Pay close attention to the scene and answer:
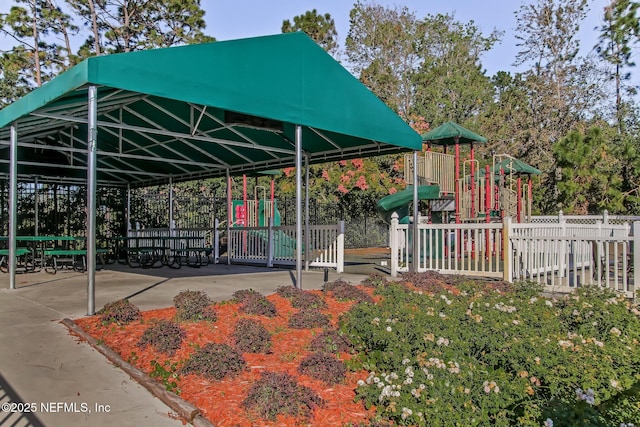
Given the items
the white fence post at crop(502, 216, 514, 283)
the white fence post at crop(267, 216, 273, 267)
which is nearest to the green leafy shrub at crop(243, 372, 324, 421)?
the white fence post at crop(502, 216, 514, 283)

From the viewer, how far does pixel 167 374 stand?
4293mm

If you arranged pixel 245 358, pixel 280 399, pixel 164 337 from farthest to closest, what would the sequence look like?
1. pixel 164 337
2. pixel 245 358
3. pixel 280 399

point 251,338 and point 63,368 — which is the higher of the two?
point 251,338

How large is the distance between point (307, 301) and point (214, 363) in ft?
8.40

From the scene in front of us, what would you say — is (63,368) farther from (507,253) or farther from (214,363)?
(507,253)

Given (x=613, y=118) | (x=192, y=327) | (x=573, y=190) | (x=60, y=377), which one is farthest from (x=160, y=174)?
(x=613, y=118)

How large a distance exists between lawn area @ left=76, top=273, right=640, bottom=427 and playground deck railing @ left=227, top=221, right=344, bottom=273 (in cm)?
544

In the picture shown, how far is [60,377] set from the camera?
4.21m

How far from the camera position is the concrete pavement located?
3518 mm

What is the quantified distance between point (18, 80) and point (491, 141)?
2691cm

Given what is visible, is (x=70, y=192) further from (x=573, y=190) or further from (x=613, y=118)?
(x=613, y=118)

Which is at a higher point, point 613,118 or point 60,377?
point 613,118

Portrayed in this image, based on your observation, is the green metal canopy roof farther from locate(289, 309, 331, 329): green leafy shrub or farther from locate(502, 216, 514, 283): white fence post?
locate(289, 309, 331, 329): green leafy shrub

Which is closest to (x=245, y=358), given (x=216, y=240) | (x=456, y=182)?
(x=216, y=240)
